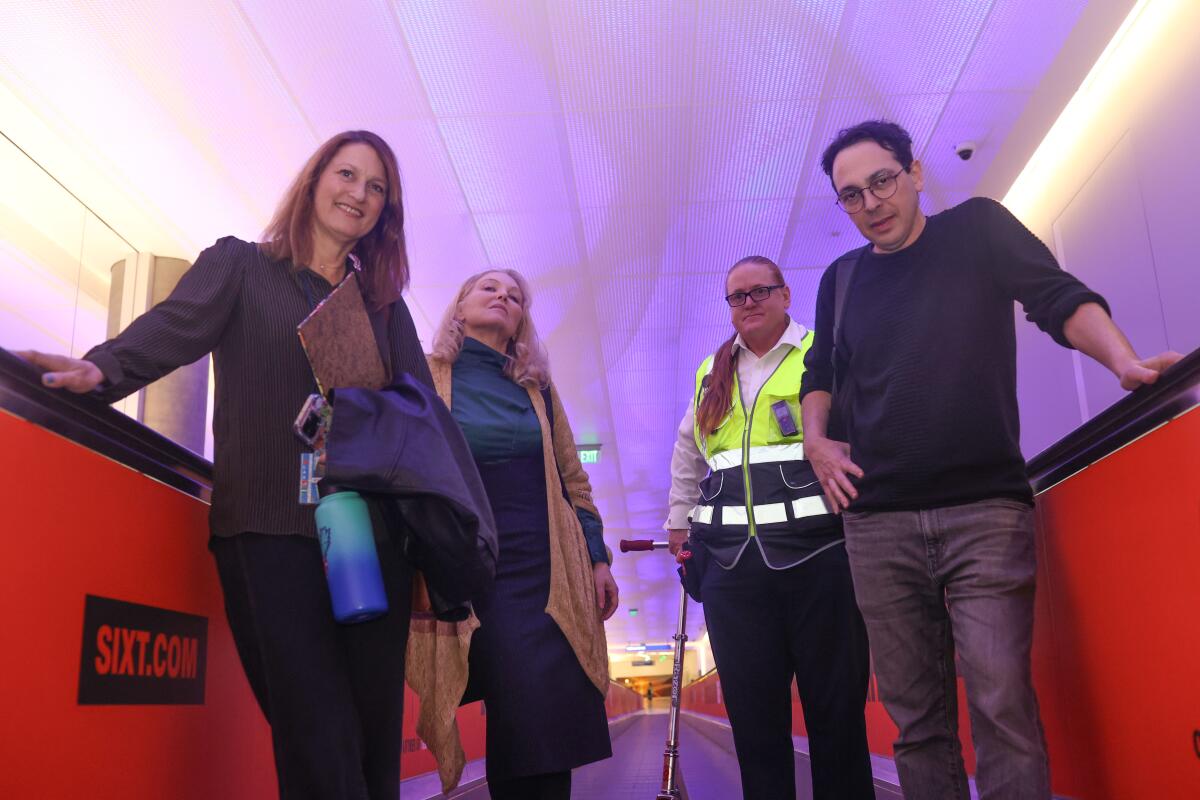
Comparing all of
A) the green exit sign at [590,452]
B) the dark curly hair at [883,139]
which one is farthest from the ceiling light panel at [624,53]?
the green exit sign at [590,452]

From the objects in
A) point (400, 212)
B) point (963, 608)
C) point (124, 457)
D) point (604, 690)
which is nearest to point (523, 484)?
point (604, 690)

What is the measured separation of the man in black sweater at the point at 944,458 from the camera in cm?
158

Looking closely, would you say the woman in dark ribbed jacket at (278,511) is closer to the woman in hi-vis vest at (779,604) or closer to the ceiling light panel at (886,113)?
the woman in hi-vis vest at (779,604)

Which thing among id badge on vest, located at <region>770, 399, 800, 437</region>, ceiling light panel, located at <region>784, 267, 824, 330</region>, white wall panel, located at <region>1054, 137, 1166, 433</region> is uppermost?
ceiling light panel, located at <region>784, 267, 824, 330</region>

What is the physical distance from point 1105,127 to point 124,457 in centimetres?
513

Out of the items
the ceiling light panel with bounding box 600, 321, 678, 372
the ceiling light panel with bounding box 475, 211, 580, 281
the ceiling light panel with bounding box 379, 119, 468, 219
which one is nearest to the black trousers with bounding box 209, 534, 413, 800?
the ceiling light panel with bounding box 379, 119, 468, 219

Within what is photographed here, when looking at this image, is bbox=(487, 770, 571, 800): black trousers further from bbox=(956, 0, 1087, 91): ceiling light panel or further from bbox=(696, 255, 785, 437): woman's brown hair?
bbox=(956, 0, 1087, 91): ceiling light panel

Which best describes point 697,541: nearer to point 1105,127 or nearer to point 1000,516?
point 1000,516

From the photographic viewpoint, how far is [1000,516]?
→ 1610mm

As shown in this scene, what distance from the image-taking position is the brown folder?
141 centimetres

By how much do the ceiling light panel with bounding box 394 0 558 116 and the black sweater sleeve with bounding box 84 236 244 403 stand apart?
3208 millimetres

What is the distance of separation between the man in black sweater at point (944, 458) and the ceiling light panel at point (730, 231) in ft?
14.0

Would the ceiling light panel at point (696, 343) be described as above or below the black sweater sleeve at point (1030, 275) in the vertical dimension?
above

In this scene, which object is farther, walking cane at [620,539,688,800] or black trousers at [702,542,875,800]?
walking cane at [620,539,688,800]
